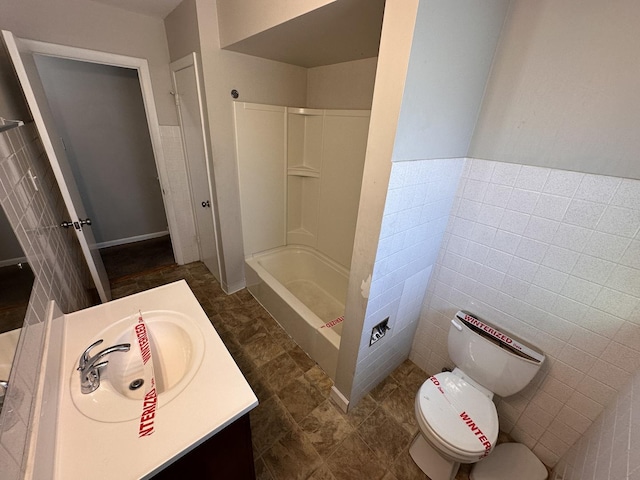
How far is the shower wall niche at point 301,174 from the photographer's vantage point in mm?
2006

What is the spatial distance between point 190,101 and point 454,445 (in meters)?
2.70

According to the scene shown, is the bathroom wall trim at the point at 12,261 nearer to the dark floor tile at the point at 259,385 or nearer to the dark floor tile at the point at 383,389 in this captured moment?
the dark floor tile at the point at 259,385

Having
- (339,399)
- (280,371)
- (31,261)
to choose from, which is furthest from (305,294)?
(31,261)

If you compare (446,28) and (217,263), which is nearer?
(446,28)

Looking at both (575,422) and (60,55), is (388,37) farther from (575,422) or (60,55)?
(60,55)

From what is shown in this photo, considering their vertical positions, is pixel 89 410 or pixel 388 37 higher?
pixel 388 37

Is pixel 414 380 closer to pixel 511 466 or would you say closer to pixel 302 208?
pixel 511 466

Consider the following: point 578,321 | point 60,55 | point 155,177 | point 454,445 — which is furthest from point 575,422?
point 155,177

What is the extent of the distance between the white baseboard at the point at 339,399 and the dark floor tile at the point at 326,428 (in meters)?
0.04

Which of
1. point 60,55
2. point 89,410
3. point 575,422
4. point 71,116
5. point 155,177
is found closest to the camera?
point 89,410

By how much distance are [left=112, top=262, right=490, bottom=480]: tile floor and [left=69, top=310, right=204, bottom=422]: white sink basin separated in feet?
2.40

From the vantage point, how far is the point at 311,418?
1489 millimetres

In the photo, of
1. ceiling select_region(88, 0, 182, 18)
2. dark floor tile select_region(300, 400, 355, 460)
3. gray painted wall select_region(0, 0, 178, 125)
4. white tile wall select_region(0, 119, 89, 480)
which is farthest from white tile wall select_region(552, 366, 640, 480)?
gray painted wall select_region(0, 0, 178, 125)

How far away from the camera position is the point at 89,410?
0.74m
